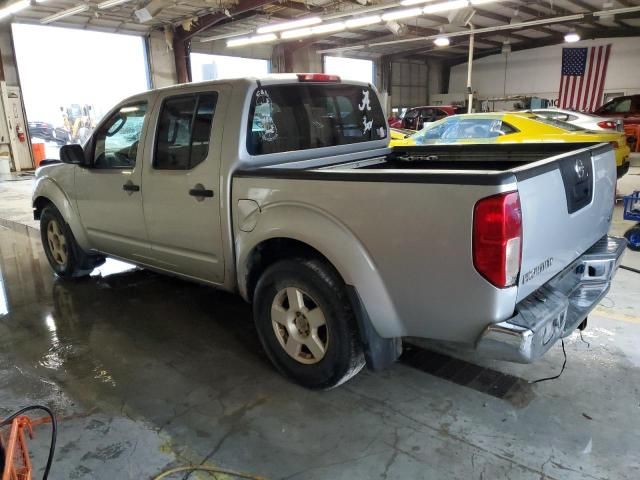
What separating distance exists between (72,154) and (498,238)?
11.7 feet

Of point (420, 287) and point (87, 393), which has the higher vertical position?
point (420, 287)

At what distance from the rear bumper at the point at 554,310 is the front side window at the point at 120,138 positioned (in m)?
2.87

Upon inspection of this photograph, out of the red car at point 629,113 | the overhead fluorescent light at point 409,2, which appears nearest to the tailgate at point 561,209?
the overhead fluorescent light at point 409,2

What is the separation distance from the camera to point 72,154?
13.2 feet

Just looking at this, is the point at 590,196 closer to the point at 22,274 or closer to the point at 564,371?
the point at 564,371

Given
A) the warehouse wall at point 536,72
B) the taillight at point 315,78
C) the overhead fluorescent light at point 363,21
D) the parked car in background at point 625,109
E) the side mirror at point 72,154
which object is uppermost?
the overhead fluorescent light at point 363,21

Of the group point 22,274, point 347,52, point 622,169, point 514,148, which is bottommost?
point 22,274

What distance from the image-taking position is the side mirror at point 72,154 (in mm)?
4016

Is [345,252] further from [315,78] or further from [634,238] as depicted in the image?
[634,238]

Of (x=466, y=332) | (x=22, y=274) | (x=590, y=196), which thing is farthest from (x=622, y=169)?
(x=22, y=274)

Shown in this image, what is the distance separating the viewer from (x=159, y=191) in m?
3.41

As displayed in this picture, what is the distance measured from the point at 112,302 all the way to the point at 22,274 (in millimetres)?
1689

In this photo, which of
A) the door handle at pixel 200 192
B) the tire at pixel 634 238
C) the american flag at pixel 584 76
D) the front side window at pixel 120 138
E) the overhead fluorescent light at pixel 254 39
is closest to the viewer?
the door handle at pixel 200 192

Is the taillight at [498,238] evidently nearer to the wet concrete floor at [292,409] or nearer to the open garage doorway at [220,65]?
the wet concrete floor at [292,409]
